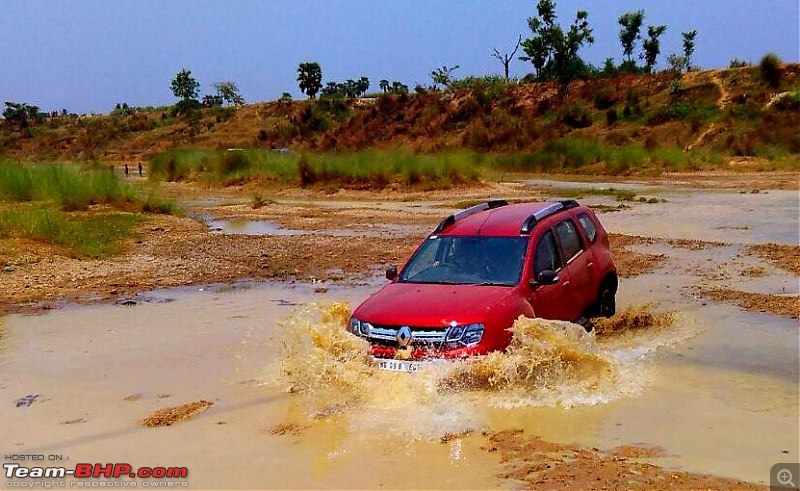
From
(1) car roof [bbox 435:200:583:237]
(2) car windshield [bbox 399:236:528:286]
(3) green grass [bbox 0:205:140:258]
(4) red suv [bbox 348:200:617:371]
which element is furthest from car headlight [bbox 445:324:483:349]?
(3) green grass [bbox 0:205:140:258]

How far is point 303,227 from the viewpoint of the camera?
2359cm

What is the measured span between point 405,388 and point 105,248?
12675mm

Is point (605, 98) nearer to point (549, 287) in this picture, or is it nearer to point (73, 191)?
point (73, 191)

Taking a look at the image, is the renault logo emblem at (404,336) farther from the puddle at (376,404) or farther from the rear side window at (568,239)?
the rear side window at (568,239)

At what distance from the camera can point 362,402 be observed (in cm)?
719

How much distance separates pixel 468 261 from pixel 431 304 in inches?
43.8

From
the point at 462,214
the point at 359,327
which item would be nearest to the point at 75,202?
the point at 462,214

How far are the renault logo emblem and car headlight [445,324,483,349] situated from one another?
0.33 meters

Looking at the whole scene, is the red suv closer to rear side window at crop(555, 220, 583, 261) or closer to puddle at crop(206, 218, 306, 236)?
rear side window at crop(555, 220, 583, 261)

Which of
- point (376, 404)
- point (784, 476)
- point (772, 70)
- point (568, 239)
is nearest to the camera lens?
point (784, 476)

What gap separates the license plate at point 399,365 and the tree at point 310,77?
85571 millimetres

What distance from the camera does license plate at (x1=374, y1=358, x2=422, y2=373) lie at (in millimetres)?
7137

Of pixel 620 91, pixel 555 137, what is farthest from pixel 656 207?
pixel 620 91

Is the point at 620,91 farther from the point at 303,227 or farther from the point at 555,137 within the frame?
the point at 303,227
